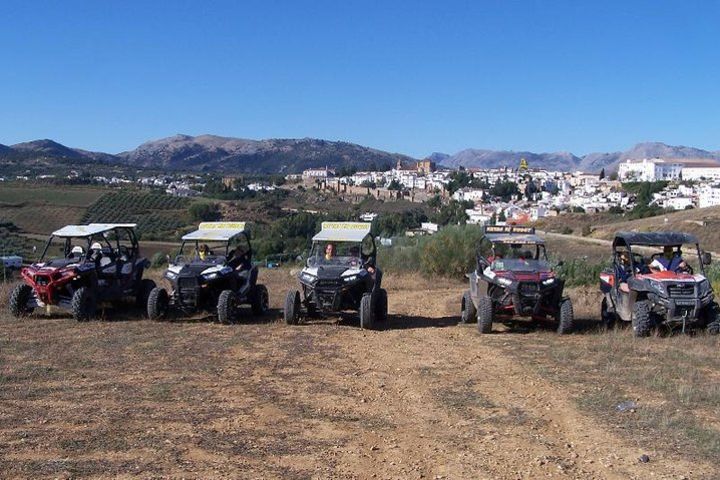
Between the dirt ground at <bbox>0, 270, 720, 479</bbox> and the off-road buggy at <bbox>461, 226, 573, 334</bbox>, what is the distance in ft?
1.45

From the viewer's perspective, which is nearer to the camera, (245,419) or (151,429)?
(151,429)

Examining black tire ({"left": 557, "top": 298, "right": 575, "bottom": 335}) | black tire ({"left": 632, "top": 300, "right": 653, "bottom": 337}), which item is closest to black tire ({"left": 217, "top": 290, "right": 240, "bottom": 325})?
black tire ({"left": 557, "top": 298, "right": 575, "bottom": 335})

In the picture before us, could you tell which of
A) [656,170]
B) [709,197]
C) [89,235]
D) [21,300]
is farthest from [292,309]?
[656,170]

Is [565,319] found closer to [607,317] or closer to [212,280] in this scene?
[607,317]

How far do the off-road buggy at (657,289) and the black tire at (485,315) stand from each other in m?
2.33

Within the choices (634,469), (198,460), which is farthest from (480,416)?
(198,460)

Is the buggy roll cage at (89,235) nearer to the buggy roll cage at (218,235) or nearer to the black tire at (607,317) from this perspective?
the buggy roll cage at (218,235)

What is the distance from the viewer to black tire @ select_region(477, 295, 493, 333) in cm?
1273

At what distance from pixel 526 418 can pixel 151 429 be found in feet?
12.0

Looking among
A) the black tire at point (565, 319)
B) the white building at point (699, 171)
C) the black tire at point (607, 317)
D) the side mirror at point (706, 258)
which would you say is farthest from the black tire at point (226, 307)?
the white building at point (699, 171)

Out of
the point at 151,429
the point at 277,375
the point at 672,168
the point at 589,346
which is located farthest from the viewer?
the point at 672,168

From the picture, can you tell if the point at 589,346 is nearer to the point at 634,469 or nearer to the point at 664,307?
the point at 664,307

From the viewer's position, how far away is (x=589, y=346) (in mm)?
11469

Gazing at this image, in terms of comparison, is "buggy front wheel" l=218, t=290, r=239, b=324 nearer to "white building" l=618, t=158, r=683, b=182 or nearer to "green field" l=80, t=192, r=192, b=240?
"green field" l=80, t=192, r=192, b=240
